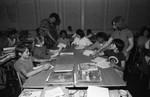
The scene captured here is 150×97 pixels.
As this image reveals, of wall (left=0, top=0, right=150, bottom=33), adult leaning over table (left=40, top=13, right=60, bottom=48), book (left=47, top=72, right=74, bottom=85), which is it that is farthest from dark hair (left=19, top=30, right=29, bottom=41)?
book (left=47, top=72, right=74, bottom=85)

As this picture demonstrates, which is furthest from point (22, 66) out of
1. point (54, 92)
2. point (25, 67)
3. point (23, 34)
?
point (23, 34)

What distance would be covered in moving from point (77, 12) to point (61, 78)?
4.29 m

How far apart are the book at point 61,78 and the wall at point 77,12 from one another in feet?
13.4

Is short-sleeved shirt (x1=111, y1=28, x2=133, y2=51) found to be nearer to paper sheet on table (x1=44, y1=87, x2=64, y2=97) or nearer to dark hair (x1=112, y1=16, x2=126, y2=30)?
dark hair (x1=112, y1=16, x2=126, y2=30)

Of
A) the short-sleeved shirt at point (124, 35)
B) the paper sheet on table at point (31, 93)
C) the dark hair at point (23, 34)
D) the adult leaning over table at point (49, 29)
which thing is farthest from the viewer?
the dark hair at point (23, 34)

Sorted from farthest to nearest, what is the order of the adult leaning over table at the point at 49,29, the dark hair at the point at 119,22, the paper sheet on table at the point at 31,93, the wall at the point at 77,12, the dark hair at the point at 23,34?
the wall at the point at 77,12 < the dark hair at the point at 23,34 < the adult leaning over table at the point at 49,29 < the dark hair at the point at 119,22 < the paper sheet on table at the point at 31,93

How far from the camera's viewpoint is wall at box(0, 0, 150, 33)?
5480 millimetres

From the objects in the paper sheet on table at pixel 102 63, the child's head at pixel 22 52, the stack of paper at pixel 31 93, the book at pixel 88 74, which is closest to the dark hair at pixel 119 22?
the paper sheet on table at pixel 102 63

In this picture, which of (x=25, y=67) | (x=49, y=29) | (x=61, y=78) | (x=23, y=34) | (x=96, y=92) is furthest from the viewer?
(x=23, y=34)

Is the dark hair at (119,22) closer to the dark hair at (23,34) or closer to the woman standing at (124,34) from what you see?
the woman standing at (124,34)

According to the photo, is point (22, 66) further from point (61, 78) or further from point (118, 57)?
point (118, 57)

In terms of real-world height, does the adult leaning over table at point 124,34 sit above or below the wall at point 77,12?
below

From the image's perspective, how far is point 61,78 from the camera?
1750 mm

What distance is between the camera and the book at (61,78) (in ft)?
5.44
